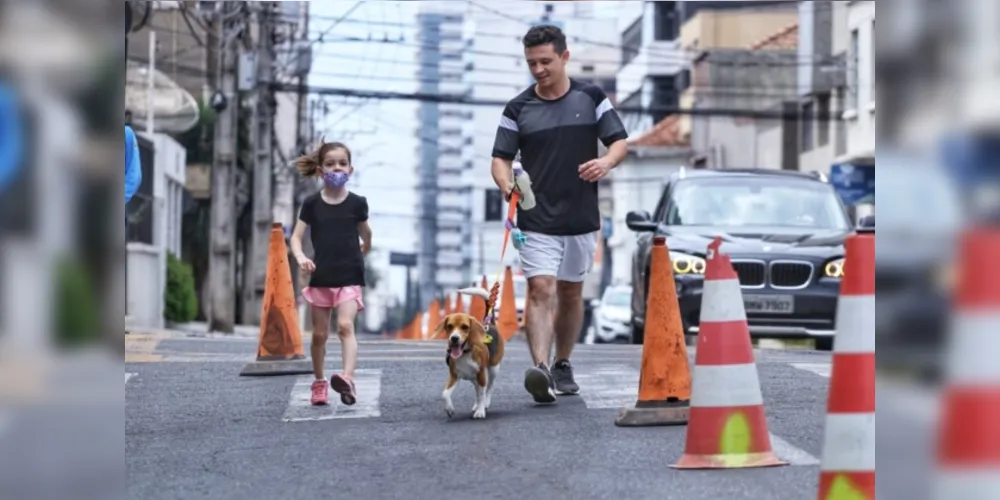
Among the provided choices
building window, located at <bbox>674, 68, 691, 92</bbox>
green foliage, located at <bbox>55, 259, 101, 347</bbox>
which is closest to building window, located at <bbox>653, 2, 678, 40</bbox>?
building window, located at <bbox>674, 68, 691, 92</bbox>

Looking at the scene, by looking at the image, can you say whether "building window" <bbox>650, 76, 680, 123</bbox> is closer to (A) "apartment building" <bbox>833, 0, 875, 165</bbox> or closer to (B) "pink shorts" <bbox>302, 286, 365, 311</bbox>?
(A) "apartment building" <bbox>833, 0, 875, 165</bbox>

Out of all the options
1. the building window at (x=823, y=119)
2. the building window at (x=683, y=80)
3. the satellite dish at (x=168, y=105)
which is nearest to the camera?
the satellite dish at (x=168, y=105)

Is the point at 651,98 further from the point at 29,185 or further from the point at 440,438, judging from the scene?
the point at 29,185

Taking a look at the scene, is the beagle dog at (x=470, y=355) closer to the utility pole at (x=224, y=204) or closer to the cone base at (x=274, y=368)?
the cone base at (x=274, y=368)

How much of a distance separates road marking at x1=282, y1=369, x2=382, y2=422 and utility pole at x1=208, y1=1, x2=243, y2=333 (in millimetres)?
16153

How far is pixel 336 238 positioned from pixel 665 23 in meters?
58.9

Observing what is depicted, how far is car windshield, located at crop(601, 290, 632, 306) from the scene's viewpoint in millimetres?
30016

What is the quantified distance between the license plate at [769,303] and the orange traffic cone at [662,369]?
5.02m

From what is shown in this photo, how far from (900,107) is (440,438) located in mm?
4234

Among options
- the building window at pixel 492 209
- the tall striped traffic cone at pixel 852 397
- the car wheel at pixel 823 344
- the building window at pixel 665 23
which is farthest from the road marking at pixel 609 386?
the building window at pixel 492 209

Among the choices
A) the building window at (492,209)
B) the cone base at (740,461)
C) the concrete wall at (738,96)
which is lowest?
the cone base at (740,461)

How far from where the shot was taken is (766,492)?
4641mm

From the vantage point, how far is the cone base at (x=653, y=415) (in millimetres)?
6344

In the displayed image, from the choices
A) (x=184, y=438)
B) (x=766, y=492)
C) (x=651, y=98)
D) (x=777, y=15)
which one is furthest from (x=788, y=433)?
(x=651, y=98)
